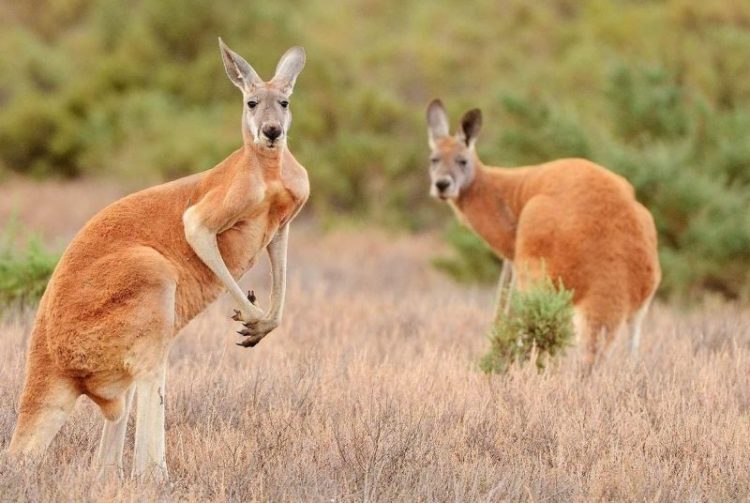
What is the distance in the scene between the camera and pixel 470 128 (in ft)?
29.2

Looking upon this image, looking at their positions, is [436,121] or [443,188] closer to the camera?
[443,188]

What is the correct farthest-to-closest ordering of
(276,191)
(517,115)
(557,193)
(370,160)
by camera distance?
(370,160) → (517,115) → (557,193) → (276,191)

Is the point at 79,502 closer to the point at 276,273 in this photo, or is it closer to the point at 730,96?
the point at 276,273

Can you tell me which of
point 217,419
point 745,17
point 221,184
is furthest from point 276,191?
point 745,17

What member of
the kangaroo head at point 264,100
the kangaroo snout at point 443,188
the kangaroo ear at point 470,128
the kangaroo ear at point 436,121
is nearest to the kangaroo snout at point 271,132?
the kangaroo head at point 264,100

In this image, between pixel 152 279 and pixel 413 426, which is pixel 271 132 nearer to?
pixel 152 279

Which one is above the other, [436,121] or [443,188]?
[436,121]

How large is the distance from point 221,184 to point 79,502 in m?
1.43

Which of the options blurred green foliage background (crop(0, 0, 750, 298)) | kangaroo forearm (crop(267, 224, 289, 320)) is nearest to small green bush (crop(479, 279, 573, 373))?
kangaroo forearm (crop(267, 224, 289, 320))

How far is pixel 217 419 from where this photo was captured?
5148mm

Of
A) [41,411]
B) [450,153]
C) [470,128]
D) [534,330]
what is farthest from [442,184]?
[41,411]

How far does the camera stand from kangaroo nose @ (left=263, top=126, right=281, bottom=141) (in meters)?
4.69

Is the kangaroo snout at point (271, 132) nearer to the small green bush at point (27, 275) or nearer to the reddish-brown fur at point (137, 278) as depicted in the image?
the reddish-brown fur at point (137, 278)

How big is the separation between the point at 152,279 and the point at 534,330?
281 centimetres
